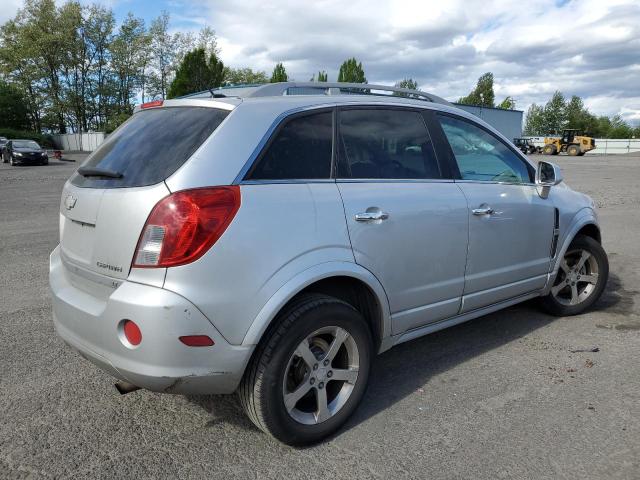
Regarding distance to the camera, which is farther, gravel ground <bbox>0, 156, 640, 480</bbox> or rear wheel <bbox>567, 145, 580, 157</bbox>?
rear wheel <bbox>567, 145, 580, 157</bbox>

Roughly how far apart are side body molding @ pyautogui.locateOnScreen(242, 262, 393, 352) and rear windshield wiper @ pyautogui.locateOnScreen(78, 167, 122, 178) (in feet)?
3.28

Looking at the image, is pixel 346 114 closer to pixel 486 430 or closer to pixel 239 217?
pixel 239 217

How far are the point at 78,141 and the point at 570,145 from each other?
48852 mm

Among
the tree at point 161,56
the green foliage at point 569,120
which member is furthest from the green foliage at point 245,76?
the green foliage at point 569,120

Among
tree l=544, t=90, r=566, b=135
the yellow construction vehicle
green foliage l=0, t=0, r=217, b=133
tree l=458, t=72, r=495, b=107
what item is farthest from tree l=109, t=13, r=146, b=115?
tree l=544, t=90, r=566, b=135

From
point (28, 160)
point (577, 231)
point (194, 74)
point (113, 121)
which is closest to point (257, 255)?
point (577, 231)

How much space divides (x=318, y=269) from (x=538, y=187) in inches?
91.6

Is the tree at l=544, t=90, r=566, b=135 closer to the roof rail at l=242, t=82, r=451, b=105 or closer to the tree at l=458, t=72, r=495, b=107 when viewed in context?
the tree at l=458, t=72, r=495, b=107

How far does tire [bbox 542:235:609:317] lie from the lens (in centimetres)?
458

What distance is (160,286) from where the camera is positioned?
2.31m

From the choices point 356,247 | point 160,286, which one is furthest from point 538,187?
point 160,286

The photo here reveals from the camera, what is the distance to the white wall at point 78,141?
172 ft

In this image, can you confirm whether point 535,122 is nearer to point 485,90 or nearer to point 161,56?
point 485,90

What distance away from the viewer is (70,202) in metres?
2.88
